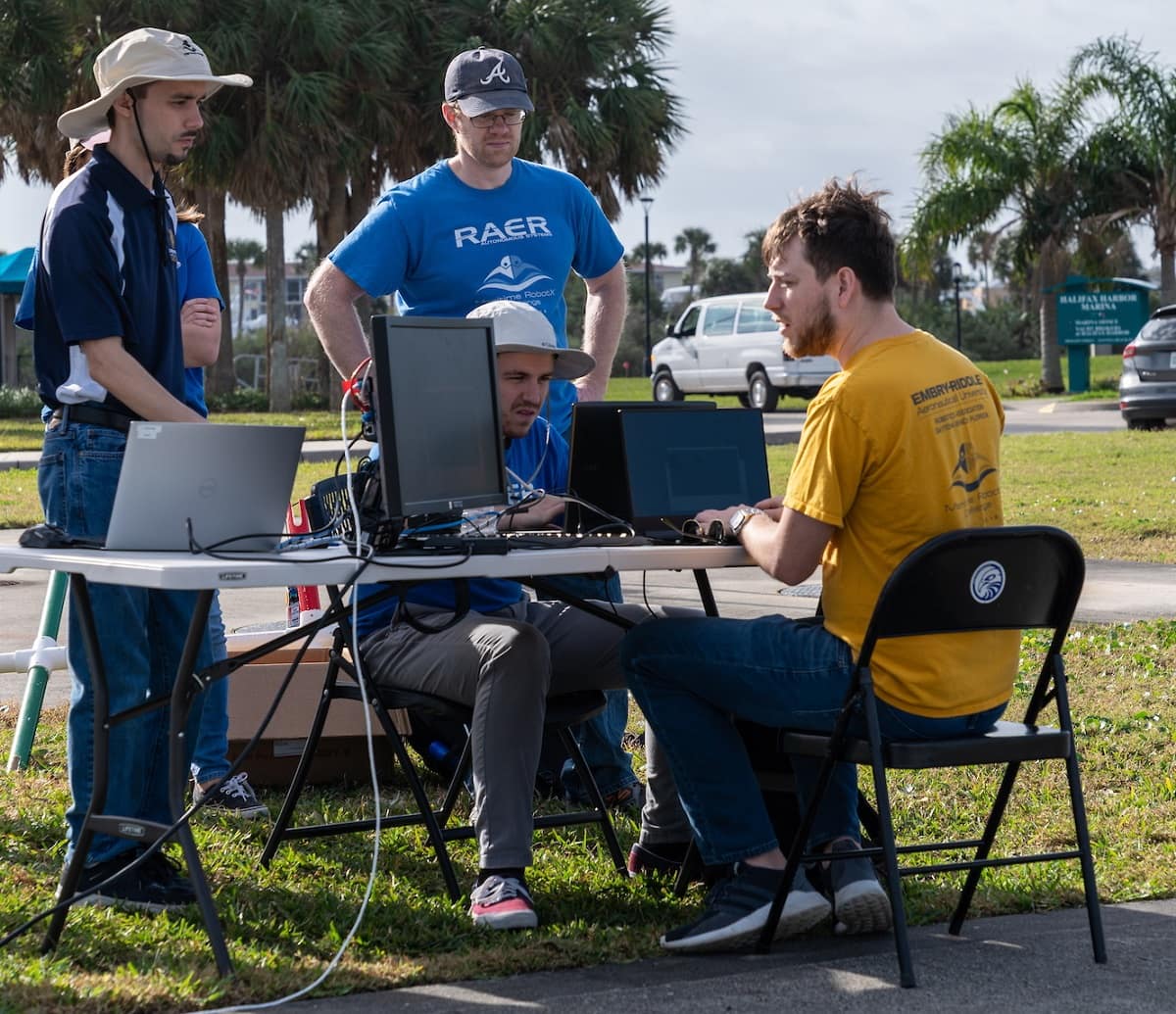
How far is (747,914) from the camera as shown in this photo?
12.4ft

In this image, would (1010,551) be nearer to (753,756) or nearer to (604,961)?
(753,756)

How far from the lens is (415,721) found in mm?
5328

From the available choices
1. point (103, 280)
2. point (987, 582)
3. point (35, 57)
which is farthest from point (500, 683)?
point (35, 57)

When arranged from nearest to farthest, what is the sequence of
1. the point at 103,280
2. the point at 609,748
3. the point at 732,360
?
the point at 103,280 < the point at 609,748 < the point at 732,360

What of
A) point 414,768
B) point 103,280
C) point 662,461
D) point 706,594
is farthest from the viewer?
point 706,594

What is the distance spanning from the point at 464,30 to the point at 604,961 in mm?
29794

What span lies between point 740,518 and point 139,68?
179cm

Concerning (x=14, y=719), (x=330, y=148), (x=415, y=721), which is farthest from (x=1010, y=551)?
(x=330, y=148)

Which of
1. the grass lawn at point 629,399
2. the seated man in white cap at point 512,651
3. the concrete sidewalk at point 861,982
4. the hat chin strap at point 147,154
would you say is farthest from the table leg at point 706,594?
the grass lawn at point 629,399

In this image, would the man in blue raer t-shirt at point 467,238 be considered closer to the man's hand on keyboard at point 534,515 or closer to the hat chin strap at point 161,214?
the man's hand on keyboard at point 534,515

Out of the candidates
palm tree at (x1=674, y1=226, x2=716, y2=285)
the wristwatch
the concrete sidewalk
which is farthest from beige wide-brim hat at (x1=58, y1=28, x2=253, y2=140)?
palm tree at (x1=674, y1=226, x2=716, y2=285)

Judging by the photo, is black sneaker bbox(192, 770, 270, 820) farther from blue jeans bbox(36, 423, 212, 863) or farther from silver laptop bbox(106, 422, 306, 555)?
silver laptop bbox(106, 422, 306, 555)

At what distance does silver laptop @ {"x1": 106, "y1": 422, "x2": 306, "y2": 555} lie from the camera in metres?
3.65

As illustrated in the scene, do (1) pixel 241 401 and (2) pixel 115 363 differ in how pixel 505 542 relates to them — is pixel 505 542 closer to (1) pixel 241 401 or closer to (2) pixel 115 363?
(2) pixel 115 363
